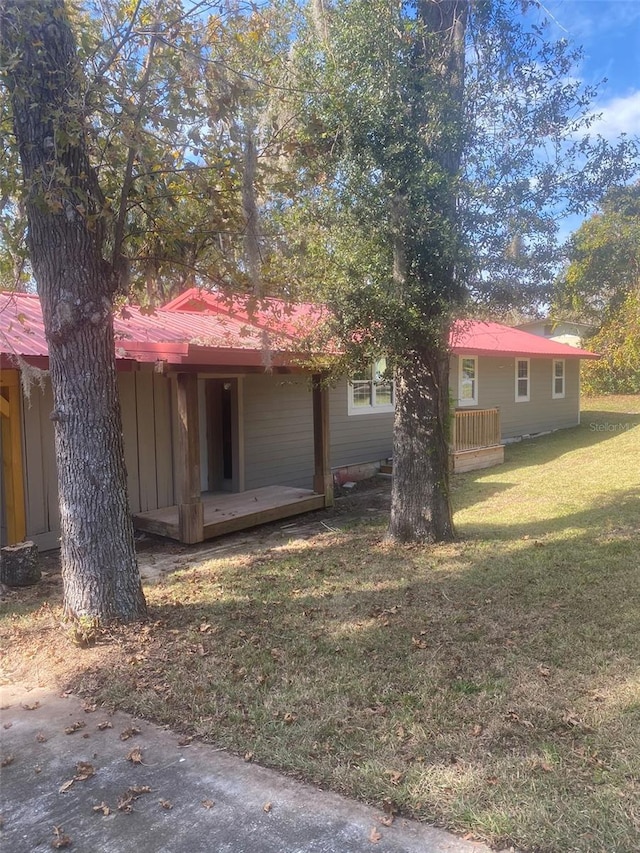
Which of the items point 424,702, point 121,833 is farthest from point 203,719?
point 424,702

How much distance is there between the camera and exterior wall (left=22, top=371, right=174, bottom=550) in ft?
23.3

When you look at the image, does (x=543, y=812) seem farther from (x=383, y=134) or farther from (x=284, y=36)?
(x=284, y=36)

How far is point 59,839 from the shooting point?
243 centimetres

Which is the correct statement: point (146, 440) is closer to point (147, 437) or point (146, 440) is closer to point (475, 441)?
point (147, 437)

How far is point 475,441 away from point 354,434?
2.72 meters

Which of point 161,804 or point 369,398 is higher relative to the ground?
point 369,398

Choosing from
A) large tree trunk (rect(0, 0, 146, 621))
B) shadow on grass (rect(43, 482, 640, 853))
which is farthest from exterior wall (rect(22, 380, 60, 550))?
large tree trunk (rect(0, 0, 146, 621))

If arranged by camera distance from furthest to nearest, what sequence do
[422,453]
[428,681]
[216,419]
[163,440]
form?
[216,419]
[163,440]
[422,453]
[428,681]

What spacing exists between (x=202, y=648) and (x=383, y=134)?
4.73m

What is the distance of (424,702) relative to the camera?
3395 mm

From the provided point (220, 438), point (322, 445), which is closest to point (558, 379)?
point (322, 445)
